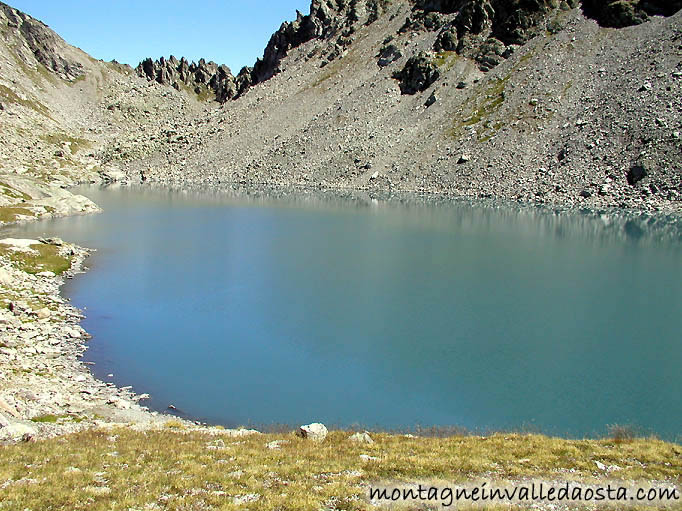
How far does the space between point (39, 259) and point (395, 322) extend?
30.8 metres

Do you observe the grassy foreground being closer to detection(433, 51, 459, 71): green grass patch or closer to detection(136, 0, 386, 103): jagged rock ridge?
detection(433, 51, 459, 71): green grass patch

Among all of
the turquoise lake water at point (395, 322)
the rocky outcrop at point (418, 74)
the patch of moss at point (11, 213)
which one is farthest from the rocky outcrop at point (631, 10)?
the patch of moss at point (11, 213)

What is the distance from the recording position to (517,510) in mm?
10758

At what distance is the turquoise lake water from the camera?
75.0 feet

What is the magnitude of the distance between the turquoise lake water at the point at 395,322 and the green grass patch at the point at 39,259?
8.79ft

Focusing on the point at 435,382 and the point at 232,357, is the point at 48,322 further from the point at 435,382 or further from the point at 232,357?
the point at 435,382

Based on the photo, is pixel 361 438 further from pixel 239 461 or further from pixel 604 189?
pixel 604 189

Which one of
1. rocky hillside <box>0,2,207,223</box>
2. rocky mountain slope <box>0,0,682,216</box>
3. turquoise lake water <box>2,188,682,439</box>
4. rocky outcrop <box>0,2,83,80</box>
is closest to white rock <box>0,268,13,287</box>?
turquoise lake water <box>2,188,682,439</box>

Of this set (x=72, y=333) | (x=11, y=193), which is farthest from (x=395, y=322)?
(x=11, y=193)

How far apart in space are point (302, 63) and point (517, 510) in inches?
6968

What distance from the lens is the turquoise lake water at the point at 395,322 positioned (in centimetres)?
2288

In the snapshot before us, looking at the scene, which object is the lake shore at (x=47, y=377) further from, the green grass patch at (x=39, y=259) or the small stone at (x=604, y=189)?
the small stone at (x=604, y=189)

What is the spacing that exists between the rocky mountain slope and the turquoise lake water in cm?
2795

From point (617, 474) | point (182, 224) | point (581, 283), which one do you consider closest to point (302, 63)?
point (182, 224)
